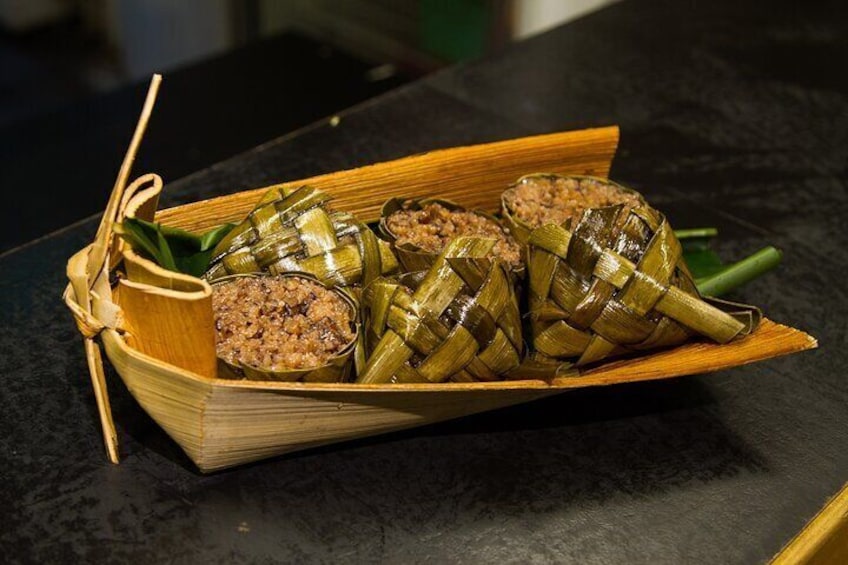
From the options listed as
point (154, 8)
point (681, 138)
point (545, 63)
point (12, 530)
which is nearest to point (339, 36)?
point (154, 8)

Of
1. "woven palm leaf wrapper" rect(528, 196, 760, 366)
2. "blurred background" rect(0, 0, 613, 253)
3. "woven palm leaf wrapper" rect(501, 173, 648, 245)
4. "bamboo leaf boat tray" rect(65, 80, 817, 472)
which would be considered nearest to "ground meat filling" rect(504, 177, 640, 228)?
"woven palm leaf wrapper" rect(501, 173, 648, 245)

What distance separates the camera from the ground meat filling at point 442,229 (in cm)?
122

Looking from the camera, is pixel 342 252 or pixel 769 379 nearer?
pixel 342 252

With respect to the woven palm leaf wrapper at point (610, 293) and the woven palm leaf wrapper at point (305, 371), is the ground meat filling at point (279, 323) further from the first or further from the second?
the woven palm leaf wrapper at point (610, 293)

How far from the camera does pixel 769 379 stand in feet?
4.39

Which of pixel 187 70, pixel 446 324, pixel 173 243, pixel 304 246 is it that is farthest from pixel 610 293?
pixel 187 70

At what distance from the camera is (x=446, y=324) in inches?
42.9

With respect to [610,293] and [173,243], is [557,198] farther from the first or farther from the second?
[173,243]

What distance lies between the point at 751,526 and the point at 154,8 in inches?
113

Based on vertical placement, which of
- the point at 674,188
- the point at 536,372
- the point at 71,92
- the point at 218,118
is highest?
the point at 536,372

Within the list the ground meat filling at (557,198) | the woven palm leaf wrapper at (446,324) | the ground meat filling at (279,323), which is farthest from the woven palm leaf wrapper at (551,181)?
the ground meat filling at (279,323)

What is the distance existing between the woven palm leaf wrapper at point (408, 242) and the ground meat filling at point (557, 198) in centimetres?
4

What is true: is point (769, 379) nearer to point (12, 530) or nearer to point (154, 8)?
point (12, 530)

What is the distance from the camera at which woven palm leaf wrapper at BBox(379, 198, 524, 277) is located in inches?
46.3
